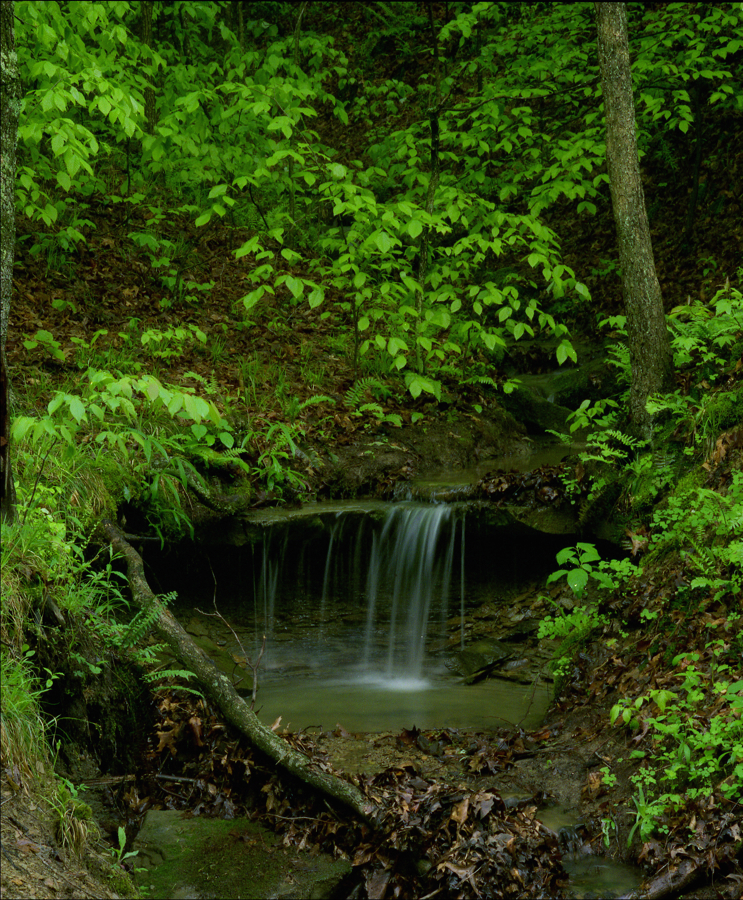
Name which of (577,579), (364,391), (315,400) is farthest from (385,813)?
(364,391)

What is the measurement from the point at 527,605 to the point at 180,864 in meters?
3.67

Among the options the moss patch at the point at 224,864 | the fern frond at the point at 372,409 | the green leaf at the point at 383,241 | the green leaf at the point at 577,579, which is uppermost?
the green leaf at the point at 383,241

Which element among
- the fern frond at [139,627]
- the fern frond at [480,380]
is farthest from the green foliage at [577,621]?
the fern frond at [480,380]

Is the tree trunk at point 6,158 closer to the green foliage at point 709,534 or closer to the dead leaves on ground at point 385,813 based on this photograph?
the dead leaves on ground at point 385,813

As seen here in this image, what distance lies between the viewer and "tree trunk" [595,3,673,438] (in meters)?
5.75

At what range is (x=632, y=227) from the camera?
5.87 m

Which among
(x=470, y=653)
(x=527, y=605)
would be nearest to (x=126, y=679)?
(x=470, y=653)

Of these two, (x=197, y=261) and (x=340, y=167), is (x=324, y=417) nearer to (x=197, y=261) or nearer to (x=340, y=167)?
(x=340, y=167)

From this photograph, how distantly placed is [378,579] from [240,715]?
270cm

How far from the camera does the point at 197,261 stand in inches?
385

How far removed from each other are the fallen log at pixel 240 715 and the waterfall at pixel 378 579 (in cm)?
192

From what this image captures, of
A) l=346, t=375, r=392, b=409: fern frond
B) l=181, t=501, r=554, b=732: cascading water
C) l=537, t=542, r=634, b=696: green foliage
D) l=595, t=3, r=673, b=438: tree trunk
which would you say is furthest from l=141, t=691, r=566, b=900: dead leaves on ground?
l=346, t=375, r=392, b=409: fern frond

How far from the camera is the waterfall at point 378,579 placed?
6301 millimetres

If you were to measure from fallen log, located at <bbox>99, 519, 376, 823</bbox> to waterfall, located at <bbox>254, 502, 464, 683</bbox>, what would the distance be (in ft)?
6.31
